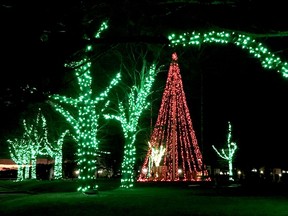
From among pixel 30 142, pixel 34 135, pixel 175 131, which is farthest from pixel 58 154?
pixel 175 131

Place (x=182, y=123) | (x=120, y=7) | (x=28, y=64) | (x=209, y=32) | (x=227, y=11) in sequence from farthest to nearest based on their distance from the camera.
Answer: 1. (x=182, y=123)
2. (x=209, y=32)
3. (x=227, y=11)
4. (x=120, y=7)
5. (x=28, y=64)

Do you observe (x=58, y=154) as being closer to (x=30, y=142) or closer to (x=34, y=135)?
(x=34, y=135)

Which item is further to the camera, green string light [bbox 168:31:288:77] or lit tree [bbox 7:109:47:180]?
lit tree [bbox 7:109:47:180]

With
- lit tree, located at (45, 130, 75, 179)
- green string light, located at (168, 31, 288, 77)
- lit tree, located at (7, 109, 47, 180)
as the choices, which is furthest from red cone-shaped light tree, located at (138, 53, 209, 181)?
green string light, located at (168, 31, 288, 77)

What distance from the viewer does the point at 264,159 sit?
47188 mm

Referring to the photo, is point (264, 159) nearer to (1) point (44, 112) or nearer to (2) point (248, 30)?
(1) point (44, 112)

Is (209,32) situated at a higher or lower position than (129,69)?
lower

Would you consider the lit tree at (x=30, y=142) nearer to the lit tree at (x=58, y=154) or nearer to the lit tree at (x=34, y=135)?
the lit tree at (x=34, y=135)

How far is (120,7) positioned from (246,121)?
40188 mm

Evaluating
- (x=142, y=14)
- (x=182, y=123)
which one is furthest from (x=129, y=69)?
(x=142, y=14)

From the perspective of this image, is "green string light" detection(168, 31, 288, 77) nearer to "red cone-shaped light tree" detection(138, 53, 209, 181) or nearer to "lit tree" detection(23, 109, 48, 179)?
"red cone-shaped light tree" detection(138, 53, 209, 181)

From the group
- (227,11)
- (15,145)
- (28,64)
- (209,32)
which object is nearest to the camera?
(28,64)

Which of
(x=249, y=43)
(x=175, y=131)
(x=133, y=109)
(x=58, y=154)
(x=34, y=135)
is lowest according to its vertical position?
(x=249, y=43)

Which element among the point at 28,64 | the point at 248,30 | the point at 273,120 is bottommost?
the point at 28,64
